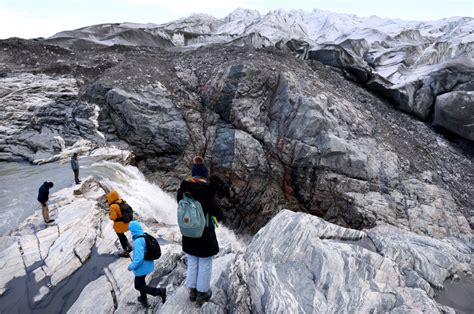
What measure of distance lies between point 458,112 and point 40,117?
26739 millimetres

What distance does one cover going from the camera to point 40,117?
18.7 m

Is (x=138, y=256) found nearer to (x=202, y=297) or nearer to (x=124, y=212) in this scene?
(x=202, y=297)

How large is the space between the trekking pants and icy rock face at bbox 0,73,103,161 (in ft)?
49.2

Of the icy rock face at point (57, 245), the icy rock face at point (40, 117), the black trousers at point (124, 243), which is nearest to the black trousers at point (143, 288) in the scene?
the black trousers at point (124, 243)

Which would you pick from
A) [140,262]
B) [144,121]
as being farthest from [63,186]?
[140,262]

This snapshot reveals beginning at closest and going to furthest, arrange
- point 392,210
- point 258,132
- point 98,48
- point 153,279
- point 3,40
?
1. point 153,279
2. point 392,210
3. point 258,132
4. point 3,40
5. point 98,48

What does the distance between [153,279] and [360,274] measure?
4.37 m

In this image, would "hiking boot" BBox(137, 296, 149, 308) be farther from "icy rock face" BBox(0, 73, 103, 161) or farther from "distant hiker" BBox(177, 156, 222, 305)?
"icy rock face" BBox(0, 73, 103, 161)

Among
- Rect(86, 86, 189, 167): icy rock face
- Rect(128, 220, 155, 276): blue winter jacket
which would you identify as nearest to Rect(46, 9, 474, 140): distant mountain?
Rect(86, 86, 189, 167): icy rock face

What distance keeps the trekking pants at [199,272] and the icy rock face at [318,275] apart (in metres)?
0.52

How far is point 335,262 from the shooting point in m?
6.06

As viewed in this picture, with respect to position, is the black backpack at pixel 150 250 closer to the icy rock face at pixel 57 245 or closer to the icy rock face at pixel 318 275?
the icy rock face at pixel 318 275

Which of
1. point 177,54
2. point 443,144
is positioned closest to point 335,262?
point 443,144

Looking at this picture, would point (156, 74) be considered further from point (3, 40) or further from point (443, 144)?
point (443, 144)
